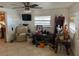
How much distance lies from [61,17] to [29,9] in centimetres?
50

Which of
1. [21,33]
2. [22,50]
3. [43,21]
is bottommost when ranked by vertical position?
[22,50]

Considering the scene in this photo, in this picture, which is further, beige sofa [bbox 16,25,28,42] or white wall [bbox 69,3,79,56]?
beige sofa [bbox 16,25,28,42]

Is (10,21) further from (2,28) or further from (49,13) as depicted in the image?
(49,13)

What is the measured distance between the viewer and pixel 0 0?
1.69 m

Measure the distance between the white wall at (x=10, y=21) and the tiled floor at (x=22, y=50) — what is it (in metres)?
0.13

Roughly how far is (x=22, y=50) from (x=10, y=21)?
49 cm

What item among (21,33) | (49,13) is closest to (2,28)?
(21,33)

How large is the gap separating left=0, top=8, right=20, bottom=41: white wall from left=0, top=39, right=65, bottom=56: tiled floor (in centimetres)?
13

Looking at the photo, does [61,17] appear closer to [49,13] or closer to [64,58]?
[49,13]

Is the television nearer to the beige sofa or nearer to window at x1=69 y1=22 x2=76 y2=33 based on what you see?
the beige sofa

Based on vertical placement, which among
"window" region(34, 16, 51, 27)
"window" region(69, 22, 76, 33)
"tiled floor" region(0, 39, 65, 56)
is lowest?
"tiled floor" region(0, 39, 65, 56)

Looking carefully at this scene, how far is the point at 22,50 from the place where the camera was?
2.07 m

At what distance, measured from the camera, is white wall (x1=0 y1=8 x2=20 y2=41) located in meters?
1.99

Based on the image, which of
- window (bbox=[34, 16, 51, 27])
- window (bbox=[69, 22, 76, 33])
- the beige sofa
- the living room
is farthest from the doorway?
window (bbox=[69, 22, 76, 33])
